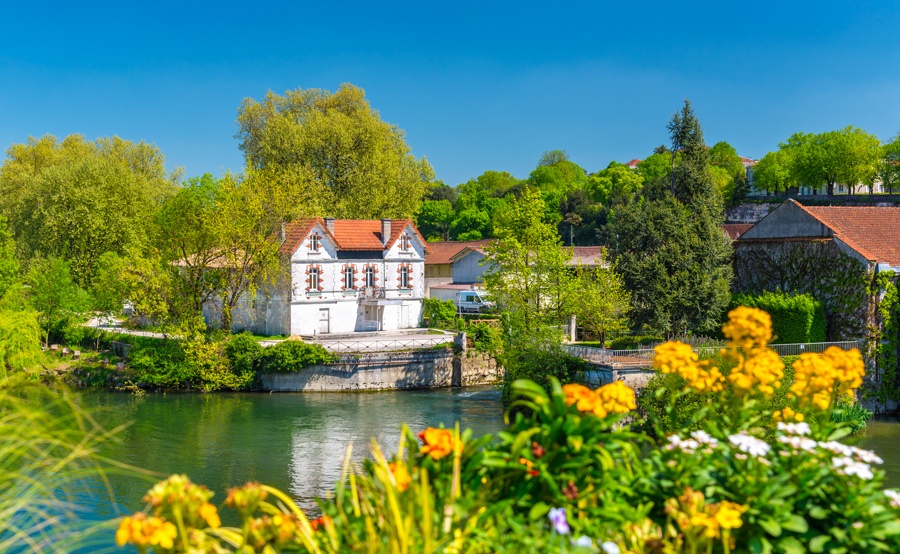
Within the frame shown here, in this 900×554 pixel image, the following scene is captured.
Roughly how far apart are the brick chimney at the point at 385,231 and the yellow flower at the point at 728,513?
3921cm

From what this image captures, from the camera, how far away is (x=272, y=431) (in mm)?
28016

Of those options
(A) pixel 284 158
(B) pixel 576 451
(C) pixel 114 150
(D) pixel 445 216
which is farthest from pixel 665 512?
(D) pixel 445 216

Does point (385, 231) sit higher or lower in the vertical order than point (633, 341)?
higher

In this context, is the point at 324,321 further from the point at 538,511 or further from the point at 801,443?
the point at 538,511

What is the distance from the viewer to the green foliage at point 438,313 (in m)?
45.2

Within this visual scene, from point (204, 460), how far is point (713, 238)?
18.8m

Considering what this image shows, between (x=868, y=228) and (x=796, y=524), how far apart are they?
30005 mm

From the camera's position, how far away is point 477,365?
3856cm

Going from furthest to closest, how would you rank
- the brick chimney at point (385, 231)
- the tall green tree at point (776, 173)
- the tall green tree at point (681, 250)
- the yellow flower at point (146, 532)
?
the tall green tree at point (776, 173) → the brick chimney at point (385, 231) → the tall green tree at point (681, 250) → the yellow flower at point (146, 532)

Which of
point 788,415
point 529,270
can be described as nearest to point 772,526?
point 788,415

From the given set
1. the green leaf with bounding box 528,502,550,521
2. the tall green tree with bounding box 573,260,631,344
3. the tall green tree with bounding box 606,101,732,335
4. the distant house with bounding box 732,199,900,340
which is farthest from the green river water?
the green leaf with bounding box 528,502,550,521

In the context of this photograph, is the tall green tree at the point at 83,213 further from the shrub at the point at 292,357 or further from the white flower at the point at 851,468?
the white flower at the point at 851,468

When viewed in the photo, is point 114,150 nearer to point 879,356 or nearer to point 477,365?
point 477,365

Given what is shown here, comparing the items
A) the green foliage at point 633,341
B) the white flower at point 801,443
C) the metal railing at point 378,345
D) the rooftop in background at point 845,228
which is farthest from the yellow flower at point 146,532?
the metal railing at point 378,345
